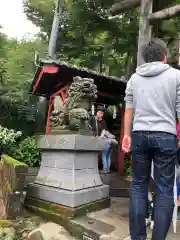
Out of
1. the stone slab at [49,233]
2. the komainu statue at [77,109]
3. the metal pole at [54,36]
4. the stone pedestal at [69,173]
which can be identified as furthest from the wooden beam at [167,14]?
the metal pole at [54,36]

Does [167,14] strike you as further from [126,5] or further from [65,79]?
[65,79]

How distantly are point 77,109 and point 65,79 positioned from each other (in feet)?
15.8

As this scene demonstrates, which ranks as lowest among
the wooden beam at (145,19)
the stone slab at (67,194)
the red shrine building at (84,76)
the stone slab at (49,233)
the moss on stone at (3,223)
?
the stone slab at (49,233)

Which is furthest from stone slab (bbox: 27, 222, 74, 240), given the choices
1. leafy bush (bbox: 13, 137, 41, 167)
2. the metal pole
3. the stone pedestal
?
the metal pole

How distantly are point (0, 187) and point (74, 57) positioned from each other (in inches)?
423

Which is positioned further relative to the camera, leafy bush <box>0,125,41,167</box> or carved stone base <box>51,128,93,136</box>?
leafy bush <box>0,125,41,167</box>

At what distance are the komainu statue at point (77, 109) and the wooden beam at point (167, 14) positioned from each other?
4.02 meters

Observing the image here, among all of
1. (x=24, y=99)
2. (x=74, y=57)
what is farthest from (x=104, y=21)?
(x=24, y=99)

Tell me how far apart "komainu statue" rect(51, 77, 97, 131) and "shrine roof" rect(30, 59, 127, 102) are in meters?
3.58

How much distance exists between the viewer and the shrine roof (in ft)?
25.4

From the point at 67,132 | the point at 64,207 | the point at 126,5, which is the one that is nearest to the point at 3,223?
the point at 64,207

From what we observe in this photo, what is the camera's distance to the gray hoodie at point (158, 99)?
2.28 metres

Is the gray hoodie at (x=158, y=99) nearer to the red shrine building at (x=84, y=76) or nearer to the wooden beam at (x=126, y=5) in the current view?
the red shrine building at (x=84, y=76)

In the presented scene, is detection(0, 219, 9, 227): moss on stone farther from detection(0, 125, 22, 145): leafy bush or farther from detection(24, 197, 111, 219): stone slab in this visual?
detection(0, 125, 22, 145): leafy bush
